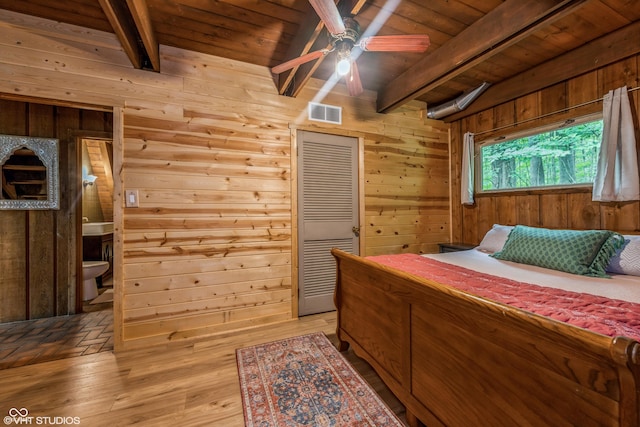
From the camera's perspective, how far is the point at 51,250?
2971mm

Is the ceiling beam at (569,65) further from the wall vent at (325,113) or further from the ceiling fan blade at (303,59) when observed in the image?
the ceiling fan blade at (303,59)

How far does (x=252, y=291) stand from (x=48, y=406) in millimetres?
1490

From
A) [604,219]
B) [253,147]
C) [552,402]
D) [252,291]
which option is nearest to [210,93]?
[253,147]

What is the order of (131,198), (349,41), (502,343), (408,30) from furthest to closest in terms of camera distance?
(131,198) < (408,30) < (349,41) < (502,343)

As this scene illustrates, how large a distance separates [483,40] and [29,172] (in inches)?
184

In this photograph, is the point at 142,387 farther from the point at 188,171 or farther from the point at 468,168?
the point at 468,168

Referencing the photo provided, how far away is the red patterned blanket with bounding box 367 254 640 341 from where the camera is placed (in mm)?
969

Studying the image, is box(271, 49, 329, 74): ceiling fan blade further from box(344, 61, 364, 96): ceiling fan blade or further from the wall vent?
the wall vent

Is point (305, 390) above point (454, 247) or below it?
below

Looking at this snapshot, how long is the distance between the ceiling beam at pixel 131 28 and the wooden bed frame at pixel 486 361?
221 cm

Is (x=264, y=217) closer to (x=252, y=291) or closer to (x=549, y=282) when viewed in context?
(x=252, y=291)

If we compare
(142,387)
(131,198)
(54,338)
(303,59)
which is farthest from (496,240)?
(54,338)

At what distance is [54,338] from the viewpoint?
8.00ft

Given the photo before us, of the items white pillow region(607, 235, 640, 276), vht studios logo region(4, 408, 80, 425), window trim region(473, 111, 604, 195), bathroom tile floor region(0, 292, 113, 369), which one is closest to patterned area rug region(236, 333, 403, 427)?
vht studios logo region(4, 408, 80, 425)
